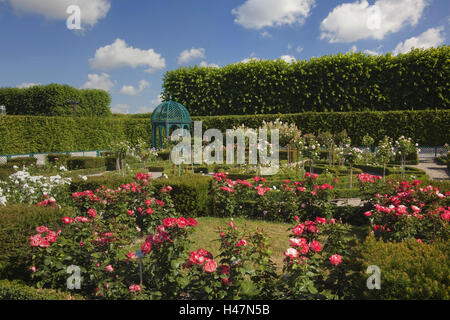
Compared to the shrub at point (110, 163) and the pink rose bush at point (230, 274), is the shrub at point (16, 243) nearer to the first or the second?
the pink rose bush at point (230, 274)

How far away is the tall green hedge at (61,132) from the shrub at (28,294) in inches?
497

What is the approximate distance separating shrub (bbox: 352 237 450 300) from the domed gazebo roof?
55.8ft

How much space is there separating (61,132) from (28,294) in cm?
1774

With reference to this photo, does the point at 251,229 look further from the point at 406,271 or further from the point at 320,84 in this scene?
the point at 320,84

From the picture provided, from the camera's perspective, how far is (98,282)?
Result: 2.96m

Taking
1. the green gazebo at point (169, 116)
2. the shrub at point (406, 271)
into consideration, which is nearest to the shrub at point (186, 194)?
the shrub at point (406, 271)

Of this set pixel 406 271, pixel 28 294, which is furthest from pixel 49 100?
pixel 406 271

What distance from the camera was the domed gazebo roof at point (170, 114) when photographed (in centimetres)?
1911

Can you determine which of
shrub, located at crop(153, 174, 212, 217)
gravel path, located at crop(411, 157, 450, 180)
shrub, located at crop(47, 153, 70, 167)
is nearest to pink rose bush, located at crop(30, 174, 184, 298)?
shrub, located at crop(153, 174, 212, 217)

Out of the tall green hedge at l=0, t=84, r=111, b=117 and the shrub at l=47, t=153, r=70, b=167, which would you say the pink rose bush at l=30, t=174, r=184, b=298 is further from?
the tall green hedge at l=0, t=84, r=111, b=117

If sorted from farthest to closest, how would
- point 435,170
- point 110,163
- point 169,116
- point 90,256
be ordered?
point 169,116 < point 110,163 < point 435,170 < point 90,256

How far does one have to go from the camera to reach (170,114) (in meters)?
19.3

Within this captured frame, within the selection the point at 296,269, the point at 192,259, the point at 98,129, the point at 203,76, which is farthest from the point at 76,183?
the point at 203,76
